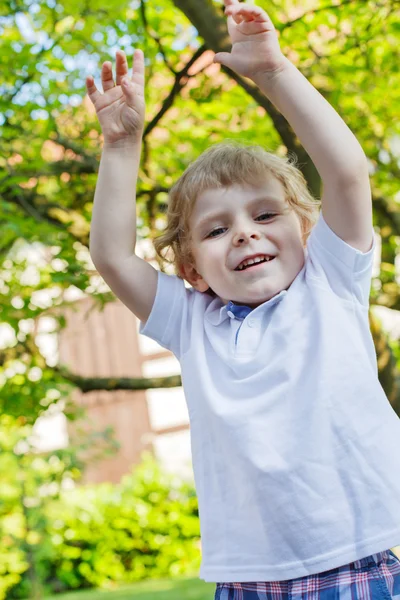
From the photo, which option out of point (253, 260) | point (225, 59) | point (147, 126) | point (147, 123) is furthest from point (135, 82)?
point (147, 123)

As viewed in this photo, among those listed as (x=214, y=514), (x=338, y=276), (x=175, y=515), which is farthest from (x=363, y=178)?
(x=175, y=515)

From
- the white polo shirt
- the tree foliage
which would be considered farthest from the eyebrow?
the tree foliage

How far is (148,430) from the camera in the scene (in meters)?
9.41

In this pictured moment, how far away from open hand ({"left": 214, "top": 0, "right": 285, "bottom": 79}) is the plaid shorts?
3.03ft

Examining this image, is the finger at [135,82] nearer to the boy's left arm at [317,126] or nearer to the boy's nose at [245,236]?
the boy's left arm at [317,126]

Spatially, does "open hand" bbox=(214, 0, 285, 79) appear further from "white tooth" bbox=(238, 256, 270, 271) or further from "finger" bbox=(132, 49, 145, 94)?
"white tooth" bbox=(238, 256, 270, 271)

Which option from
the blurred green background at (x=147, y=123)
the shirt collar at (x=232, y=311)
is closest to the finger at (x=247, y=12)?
the shirt collar at (x=232, y=311)

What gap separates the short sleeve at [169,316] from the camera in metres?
1.77

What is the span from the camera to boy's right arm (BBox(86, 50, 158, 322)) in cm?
176

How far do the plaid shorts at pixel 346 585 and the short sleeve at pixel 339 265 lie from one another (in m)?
0.49

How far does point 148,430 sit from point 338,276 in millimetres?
8001

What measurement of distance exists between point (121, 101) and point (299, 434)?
32.1 inches

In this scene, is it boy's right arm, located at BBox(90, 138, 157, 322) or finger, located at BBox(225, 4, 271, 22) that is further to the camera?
boy's right arm, located at BBox(90, 138, 157, 322)

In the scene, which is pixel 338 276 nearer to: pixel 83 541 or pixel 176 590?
pixel 176 590
